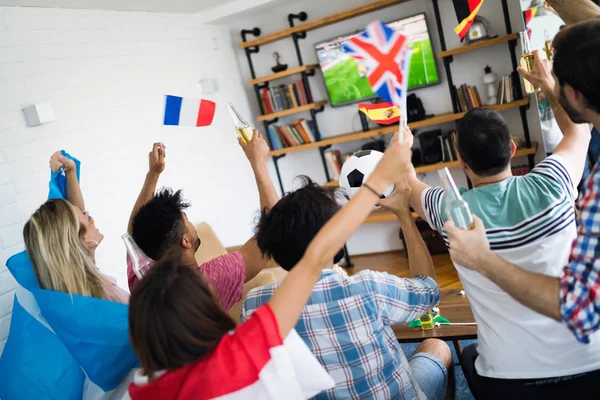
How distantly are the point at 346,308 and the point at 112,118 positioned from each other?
2820 mm

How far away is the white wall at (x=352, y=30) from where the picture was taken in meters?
4.39

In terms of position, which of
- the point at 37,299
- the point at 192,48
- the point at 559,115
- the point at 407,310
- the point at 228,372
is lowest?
the point at 407,310

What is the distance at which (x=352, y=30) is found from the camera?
15.7ft

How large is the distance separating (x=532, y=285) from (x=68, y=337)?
129 centimetres

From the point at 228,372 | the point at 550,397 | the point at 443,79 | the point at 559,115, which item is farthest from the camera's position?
the point at 443,79

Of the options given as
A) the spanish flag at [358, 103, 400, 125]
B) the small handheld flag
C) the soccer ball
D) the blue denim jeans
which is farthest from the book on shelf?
the blue denim jeans

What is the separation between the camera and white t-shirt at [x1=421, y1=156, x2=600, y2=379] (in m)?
1.35

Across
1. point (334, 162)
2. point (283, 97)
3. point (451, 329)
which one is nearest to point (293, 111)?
point (283, 97)

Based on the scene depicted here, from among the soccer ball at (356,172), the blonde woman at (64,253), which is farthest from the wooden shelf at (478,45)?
the blonde woman at (64,253)

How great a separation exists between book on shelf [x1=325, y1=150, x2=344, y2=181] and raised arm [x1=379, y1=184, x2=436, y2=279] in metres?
3.38

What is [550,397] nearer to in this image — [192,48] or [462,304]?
[462,304]

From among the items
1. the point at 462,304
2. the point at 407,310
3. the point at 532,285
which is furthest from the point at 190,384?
the point at 462,304

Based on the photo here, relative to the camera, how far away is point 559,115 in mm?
1624

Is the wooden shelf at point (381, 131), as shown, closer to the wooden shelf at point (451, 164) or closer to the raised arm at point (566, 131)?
the wooden shelf at point (451, 164)
